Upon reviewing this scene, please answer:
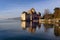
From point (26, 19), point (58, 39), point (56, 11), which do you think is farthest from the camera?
point (26, 19)

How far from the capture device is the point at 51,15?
1395 inches

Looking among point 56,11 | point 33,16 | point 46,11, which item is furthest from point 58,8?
point 33,16

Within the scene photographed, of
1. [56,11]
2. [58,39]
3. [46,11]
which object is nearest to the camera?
[58,39]

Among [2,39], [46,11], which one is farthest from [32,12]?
[2,39]

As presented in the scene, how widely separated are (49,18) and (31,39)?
991 inches

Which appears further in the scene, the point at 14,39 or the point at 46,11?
the point at 46,11

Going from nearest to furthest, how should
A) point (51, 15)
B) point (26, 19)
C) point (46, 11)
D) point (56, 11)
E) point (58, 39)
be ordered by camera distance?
point (58, 39), point (56, 11), point (51, 15), point (46, 11), point (26, 19)

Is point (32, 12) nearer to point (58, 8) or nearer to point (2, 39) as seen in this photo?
point (58, 8)

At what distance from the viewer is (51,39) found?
10055mm

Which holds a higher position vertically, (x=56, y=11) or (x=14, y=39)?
(x=56, y=11)

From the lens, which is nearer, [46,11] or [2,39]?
[2,39]

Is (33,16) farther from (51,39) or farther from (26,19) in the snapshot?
(51,39)

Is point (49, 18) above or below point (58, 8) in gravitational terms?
below

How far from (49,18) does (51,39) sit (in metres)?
25.1
